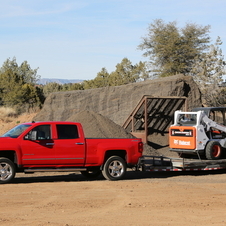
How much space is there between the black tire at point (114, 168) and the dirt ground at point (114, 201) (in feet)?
0.85

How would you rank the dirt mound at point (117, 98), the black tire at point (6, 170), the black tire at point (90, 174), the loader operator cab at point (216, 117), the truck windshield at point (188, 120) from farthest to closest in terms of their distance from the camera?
the dirt mound at point (117, 98) → the loader operator cab at point (216, 117) → the truck windshield at point (188, 120) → the black tire at point (90, 174) → the black tire at point (6, 170)

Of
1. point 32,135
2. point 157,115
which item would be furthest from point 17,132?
point 157,115

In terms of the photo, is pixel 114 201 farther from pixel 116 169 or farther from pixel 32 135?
pixel 32 135

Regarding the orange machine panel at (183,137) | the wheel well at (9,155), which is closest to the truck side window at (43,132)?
the wheel well at (9,155)

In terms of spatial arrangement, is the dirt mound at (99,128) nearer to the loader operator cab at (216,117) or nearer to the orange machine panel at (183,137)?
the orange machine panel at (183,137)

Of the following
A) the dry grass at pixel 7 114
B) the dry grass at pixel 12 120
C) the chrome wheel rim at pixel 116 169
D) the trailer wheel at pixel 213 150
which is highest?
the dry grass at pixel 7 114

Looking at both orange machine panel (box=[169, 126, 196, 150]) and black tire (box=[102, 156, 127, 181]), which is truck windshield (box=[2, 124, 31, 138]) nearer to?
black tire (box=[102, 156, 127, 181])

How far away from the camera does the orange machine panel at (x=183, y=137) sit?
16594 mm

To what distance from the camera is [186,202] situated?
11070 mm

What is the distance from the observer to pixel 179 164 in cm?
1562

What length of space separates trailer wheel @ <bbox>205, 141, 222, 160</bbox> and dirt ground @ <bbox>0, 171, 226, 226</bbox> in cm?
105

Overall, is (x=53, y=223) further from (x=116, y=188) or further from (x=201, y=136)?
(x=201, y=136)

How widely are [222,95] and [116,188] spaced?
31927 mm

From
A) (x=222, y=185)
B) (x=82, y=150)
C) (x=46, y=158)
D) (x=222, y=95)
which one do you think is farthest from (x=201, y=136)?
(x=222, y=95)
